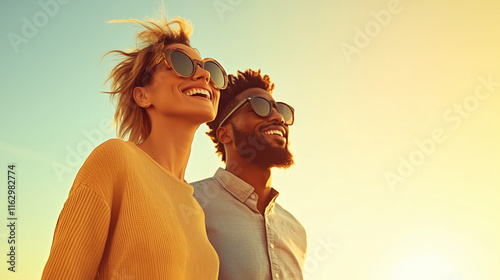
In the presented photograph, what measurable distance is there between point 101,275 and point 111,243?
0.15 metres

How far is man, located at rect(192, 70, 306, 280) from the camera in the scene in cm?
353

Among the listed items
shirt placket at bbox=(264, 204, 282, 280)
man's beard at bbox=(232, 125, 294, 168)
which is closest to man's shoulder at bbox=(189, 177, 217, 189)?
man's beard at bbox=(232, 125, 294, 168)

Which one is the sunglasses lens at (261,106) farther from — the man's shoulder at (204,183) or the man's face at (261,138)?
the man's shoulder at (204,183)

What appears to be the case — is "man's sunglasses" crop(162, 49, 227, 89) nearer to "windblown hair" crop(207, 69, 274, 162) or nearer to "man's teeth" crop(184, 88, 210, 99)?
"man's teeth" crop(184, 88, 210, 99)

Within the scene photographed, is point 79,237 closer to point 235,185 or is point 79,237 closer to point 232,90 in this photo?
point 235,185

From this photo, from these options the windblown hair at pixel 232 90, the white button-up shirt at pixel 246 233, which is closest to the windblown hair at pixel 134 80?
the white button-up shirt at pixel 246 233

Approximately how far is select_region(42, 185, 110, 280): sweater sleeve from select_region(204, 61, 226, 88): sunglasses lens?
1.51m

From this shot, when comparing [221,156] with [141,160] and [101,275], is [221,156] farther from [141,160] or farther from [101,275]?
[101,275]

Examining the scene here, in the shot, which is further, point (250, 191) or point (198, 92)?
point (250, 191)

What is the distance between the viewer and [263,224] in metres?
3.88

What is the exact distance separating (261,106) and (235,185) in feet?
3.08

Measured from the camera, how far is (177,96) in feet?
9.74

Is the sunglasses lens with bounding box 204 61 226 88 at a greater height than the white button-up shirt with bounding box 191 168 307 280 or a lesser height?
greater

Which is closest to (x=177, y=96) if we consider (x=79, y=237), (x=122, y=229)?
(x=122, y=229)
